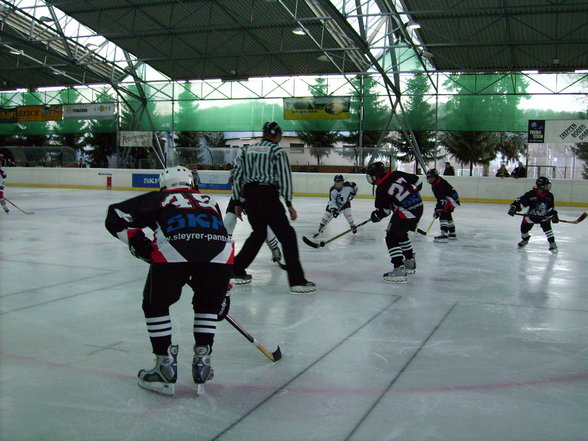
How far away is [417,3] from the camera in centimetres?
1648

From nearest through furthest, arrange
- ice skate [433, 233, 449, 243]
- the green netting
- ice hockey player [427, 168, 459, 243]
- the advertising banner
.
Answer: ice skate [433, 233, 449, 243], ice hockey player [427, 168, 459, 243], the advertising banner, the green netting

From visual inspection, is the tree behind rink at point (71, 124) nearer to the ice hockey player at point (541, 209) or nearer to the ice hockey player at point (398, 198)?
the ice hockey player at point (541, 209)

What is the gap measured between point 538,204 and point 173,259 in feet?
21.0

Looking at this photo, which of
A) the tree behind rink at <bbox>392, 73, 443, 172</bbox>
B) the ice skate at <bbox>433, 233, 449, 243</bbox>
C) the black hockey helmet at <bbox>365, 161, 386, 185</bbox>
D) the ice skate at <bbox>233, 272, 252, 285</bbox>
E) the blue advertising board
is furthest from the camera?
the tree behind rink at <bbox>392, 73, 443, 172</bbox>

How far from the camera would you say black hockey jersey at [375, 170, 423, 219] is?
5.33 metres

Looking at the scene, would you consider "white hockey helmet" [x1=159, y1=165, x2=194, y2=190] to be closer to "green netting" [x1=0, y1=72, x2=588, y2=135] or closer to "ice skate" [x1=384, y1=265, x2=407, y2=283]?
"ice skate" [x1=384, y1=265, x2=407, y2=283]

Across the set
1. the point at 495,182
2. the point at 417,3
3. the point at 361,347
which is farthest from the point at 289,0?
the point at 361,347

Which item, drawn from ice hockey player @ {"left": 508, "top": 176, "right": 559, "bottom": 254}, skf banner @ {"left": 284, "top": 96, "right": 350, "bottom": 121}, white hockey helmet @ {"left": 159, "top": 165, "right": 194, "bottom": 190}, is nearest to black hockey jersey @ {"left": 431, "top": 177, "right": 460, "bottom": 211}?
ice hockey player @ {"left": 508, "top": 176, "right": 559, "bottom": 254}

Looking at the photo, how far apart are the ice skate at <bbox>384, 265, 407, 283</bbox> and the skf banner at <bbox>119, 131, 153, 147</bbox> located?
69.0 feet

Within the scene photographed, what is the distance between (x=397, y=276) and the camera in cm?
509

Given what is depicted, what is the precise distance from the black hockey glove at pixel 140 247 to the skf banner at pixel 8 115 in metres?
28.7

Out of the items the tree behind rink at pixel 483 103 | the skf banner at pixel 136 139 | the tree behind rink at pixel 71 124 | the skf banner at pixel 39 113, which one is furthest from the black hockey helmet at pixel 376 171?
the skf banner at pixel 39 113

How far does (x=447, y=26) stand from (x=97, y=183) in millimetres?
13575

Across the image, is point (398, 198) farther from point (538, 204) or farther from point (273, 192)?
point (538, 204)
